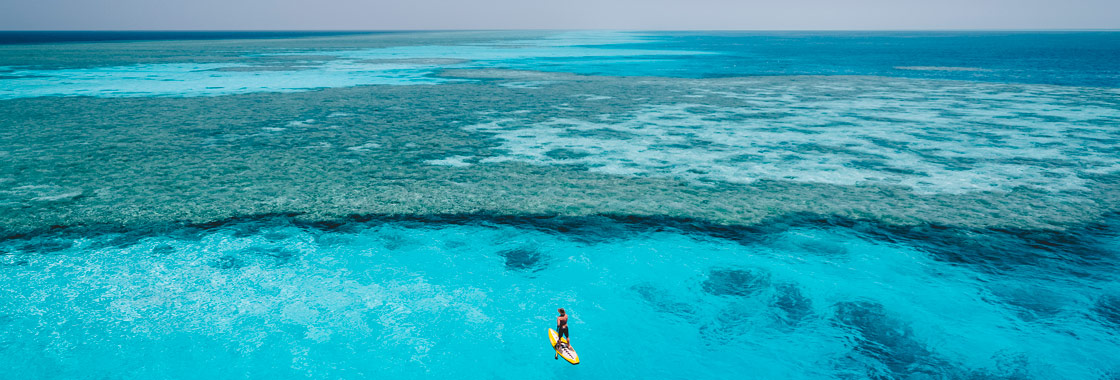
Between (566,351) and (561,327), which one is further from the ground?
(561,327)

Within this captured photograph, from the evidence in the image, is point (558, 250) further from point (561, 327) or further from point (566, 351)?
point (561, 327)

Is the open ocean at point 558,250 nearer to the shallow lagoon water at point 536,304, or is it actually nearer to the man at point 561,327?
the shallow lagoon water at point 536,304

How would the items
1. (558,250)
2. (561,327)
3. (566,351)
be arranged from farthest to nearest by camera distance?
(558,250), (566,351), (561,327)

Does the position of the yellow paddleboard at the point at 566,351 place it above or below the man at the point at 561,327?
below

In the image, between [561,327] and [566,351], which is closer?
[561,327]

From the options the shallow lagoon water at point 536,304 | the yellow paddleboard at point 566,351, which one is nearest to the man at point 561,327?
the yellow paddleboard at point 566,351

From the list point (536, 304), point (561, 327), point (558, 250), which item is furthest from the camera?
point (558, 250)

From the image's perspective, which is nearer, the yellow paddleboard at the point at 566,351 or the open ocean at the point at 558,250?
the yellow paddleboard at the point at 566,351

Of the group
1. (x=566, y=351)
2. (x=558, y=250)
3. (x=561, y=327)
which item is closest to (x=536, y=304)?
(x=566, y=351)

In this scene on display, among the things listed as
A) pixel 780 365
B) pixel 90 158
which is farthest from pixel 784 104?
pixel 90 158
